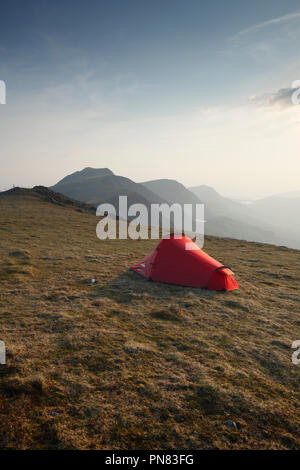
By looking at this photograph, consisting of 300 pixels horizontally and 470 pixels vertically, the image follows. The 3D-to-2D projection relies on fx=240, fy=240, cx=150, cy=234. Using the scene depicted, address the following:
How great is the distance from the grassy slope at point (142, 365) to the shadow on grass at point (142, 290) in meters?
0.05

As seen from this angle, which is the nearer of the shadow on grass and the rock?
the rock

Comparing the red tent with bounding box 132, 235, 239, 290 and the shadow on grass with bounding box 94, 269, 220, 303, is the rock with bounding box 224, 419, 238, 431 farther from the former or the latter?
the red tent with bounding box 132, 235, 239, 290

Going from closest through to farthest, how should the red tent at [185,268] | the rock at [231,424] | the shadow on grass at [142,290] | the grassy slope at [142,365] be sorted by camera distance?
the grassy slope at [142,365] < the rock at [231,424] < the shadow on grass at [142,290] < the red tent at [185,268]

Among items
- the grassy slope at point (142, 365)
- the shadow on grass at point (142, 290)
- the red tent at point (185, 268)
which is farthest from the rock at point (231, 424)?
the red tent at point (185, 268)

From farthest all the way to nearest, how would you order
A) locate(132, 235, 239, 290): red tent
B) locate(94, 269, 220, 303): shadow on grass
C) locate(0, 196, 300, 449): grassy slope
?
1. locate(132, 235, 239, 290): red tent
2. locate(94, 269, 220, 303): shadow on grass
3. locate(0, 196, 300, 449): grassy slope

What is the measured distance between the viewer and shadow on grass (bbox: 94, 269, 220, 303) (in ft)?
37.6

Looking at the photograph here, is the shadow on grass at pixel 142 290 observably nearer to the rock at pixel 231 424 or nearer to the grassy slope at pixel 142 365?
the grassy slope at pixel 142 365

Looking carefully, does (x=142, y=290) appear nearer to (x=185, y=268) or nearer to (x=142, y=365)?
(x=185, y=268)

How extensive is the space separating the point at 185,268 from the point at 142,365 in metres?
6.97

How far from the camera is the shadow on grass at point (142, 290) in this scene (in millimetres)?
11469

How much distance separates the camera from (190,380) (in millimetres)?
6195

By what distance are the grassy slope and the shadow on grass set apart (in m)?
0.05

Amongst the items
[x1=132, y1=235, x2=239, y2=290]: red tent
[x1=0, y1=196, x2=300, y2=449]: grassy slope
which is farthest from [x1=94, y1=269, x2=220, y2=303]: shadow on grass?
[x1=132, y1=235, x2=239, y2=290]: red tent
